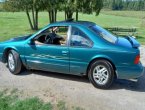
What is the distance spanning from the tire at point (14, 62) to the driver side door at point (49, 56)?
31 centimetres

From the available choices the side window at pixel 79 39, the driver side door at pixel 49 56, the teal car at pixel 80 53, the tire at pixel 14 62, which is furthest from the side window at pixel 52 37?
the tire at pixel 14 62

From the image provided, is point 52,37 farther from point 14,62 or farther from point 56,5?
point 56,5

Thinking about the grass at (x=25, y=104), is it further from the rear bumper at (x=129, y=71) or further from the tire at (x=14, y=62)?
the tire at (x=14, y=62)

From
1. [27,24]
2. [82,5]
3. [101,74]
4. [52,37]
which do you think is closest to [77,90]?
[101,74]

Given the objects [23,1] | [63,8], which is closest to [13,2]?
[23,1]

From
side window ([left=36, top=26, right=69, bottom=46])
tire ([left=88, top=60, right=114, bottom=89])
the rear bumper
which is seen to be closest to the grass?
tire ([left=88, top=60, right=114, bottom=89])

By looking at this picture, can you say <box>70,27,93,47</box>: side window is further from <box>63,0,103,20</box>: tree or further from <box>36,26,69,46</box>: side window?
<box>63,0,103,20</box>: tree

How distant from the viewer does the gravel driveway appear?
5.13m

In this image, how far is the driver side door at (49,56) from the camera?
6.28 meters

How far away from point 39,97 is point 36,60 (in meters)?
Answer: 1.51

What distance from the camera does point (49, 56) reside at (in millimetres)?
6477

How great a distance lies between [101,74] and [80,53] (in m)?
0.72

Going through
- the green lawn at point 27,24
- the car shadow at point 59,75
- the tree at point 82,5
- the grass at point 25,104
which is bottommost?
the green lawn at point 27,24

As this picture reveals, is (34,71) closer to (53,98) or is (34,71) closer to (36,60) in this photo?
(36,60)
